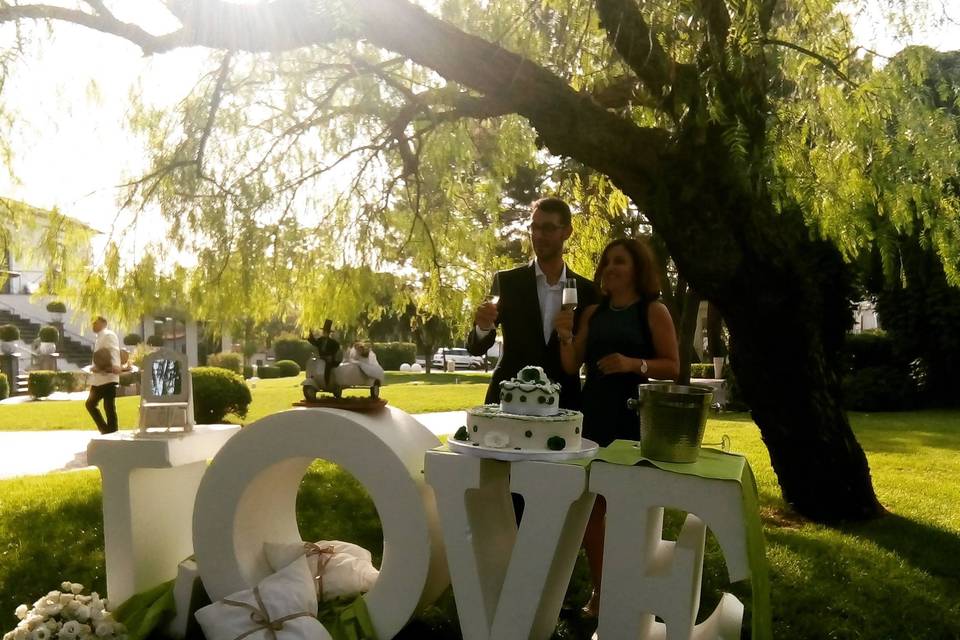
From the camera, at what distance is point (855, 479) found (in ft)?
16.3

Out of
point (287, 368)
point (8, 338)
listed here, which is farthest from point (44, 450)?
point (287, 368)

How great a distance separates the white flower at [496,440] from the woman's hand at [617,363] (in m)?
0.51

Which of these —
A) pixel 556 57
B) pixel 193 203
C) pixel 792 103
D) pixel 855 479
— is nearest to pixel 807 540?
pixel 855 479

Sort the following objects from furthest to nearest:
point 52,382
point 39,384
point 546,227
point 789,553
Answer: point 52,382, point 39,384, point 789,553, point 546,227

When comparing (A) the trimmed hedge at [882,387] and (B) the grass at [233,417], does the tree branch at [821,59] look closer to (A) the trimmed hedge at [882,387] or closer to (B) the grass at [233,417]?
(B) the grass at [233,417]

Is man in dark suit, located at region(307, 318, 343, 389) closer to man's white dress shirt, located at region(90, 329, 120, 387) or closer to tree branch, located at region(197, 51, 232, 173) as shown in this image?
tree branch, located at region(197, 51, 232, 173)

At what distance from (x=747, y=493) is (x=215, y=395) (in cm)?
816

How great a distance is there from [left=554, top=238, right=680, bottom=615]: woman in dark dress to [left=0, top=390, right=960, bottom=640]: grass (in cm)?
101

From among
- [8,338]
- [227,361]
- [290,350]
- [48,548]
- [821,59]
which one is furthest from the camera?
[290,350]

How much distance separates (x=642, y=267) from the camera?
3049 millimetres

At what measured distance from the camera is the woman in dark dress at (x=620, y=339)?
2977 mm

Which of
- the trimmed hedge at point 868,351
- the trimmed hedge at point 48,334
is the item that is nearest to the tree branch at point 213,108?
the trimmed hedge at point 868,351

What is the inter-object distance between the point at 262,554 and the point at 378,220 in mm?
3060

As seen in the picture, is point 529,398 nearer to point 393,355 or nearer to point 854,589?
point 854,589
